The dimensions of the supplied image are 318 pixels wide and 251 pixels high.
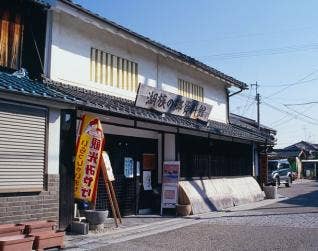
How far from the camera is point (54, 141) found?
37.7 ft

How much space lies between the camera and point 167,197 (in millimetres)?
16750

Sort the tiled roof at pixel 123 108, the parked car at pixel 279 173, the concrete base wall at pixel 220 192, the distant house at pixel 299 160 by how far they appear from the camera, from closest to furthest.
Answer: the tiled roof at pixel 123 108, the concrete base wall at pixel 220 192, the parked car at pixel 279 173, the distant house at pixel 299 160

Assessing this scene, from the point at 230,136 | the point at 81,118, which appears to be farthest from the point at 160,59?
the point at 81,118

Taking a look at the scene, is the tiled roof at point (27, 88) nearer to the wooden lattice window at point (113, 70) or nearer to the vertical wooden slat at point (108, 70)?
the wooden lattice window at point (113, 70)

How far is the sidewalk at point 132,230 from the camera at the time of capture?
34.5ft

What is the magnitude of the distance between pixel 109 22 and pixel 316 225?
9374 millimetres

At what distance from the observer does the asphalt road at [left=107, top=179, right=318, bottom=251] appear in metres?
10.6

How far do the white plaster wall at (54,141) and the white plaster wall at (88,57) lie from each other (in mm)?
2160

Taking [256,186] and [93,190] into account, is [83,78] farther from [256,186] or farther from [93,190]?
[256,186]

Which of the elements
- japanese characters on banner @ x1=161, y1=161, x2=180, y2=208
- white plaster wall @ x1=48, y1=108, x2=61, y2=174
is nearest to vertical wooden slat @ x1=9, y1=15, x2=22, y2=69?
white plaster wall @ x1=48, y1=108, x2=61, y2=174

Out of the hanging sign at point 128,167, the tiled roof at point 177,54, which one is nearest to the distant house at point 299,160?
the tiled roof at point 177,54

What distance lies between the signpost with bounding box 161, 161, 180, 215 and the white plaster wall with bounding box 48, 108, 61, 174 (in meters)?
6.09

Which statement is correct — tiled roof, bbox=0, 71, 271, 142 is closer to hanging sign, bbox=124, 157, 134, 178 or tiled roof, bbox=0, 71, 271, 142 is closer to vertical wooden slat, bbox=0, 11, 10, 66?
vertical wooden slat, bbox=0, 11, 10, 66

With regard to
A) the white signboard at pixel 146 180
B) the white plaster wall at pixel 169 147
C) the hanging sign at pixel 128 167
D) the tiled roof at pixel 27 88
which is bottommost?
the white signboard at pixel 146 180
